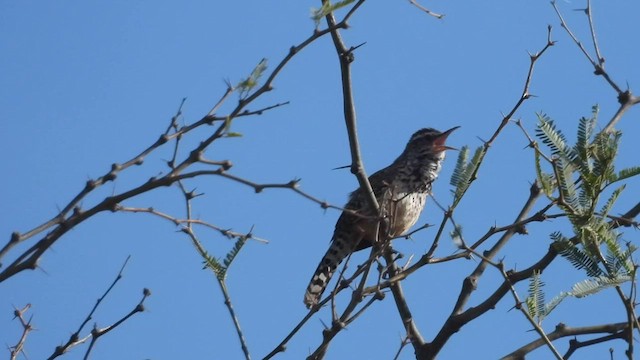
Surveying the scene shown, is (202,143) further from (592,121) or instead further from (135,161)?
(592,121)

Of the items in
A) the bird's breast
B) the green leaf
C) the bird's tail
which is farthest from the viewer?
the bird's tail

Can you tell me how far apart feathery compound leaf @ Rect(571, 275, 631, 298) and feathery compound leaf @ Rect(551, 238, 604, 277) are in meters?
0.07

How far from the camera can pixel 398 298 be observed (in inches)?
220

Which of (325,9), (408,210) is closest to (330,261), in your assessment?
(408,210)

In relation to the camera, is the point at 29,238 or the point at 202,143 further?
the point at 202,143

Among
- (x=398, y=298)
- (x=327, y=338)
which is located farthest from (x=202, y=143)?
(x=398, y=298)

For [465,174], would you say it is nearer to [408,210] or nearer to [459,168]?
[459,168]

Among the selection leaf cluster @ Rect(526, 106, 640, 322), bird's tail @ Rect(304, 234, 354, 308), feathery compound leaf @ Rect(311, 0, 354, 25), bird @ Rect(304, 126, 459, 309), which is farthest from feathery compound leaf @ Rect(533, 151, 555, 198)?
bird's tail @ Rect(304, 234, 354, 308)

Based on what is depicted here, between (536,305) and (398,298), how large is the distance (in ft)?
5.75

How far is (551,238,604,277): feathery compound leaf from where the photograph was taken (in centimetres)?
376

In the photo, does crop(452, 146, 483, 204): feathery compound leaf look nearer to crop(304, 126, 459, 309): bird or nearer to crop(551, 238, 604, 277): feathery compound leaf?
crop(551, 238, 604, 277): feathery compound leaf

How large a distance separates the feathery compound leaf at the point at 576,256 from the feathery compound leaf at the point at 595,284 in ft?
0.22

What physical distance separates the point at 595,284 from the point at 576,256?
199mm

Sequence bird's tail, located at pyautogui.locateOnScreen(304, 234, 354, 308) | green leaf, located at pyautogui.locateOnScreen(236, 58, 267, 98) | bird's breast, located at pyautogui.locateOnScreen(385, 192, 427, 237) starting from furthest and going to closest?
bird's tail, located at pyautogui.locateOnScreen(304, 234, 354, 308) → bird's breast, located at pyautogui.locateOnScreen(385, 192, 427, 237) → green leaf, located at pyautogui.locateOnScreen(236, 58, 267, 98)
